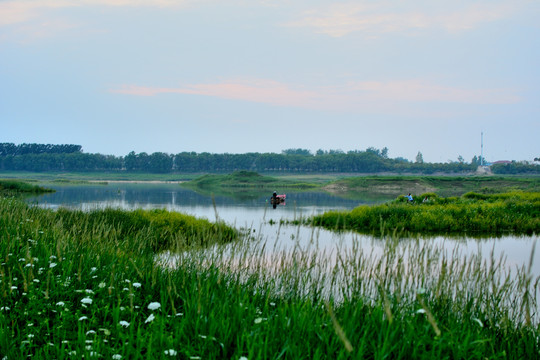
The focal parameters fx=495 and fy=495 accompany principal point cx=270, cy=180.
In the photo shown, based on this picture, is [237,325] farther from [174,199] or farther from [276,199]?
[174,199]

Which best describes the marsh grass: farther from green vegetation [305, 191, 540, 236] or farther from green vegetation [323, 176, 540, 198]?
green vegetation [323, 176, 540, 198]

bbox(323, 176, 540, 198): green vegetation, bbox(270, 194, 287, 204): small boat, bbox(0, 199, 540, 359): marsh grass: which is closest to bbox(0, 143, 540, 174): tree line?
bbox(323, 176, 540, 198): green vegetation

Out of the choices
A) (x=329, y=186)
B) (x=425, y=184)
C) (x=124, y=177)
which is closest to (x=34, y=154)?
(x=124, y=177)

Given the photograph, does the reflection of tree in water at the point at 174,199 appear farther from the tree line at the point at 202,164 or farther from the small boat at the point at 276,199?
the tree line at the point at 202,164


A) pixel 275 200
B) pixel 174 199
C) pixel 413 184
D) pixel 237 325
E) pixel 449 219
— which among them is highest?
pixel 237 325

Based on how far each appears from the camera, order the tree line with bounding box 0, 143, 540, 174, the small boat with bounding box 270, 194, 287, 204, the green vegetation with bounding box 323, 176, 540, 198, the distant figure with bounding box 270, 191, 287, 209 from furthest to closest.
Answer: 1. the tree line with bounding box 0, 143, 540, 174
2. the green vegetation with bounding box 323, 176, 540, 198
3. the small boat with bounding box 270, 194, 287, 204
4. the distant figure with bounding box 270, 191, 287, 209

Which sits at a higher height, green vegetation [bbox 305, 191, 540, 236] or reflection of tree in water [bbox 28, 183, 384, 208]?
green vegetation [bbox 305, 191, 540, 236]

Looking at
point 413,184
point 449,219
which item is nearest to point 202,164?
point 413,184

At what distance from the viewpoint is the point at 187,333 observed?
20.3 ft

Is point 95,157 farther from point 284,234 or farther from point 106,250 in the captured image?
point 106,250

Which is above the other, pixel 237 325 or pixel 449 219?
pixel 237 325

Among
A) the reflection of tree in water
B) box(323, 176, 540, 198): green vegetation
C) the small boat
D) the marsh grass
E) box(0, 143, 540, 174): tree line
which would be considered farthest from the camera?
box(0, 143, 540, 174): tree line

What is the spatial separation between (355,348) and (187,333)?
2.09 meters

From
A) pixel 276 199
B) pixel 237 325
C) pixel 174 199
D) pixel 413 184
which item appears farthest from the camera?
pixel 413 184
